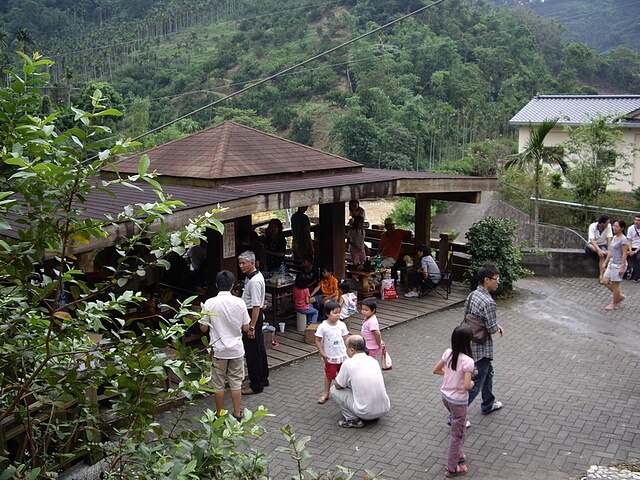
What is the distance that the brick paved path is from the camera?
20.4ft

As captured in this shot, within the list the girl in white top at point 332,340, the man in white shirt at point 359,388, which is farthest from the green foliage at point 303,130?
the man in white shirt at point 359,388

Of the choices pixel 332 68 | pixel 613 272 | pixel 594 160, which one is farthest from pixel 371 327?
pixel 332 68

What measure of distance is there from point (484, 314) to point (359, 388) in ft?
4.60

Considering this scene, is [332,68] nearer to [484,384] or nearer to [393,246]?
[393,246]

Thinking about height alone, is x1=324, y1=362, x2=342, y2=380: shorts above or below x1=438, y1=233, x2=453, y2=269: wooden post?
below

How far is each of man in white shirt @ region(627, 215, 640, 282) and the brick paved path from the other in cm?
233

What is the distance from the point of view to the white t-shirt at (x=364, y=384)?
6.73 metres

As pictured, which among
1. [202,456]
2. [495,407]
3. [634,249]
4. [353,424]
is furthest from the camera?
[634,249]

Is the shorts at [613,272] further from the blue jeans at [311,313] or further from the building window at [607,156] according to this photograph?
the building window at [607,156]

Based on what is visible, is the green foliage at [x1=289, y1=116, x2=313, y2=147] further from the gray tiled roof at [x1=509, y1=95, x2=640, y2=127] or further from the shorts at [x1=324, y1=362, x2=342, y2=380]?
the shorts at [x1=324, y1=362, x2=342, y2=380]

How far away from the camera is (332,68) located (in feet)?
204

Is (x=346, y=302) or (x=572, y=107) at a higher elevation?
(x=572, y=107)

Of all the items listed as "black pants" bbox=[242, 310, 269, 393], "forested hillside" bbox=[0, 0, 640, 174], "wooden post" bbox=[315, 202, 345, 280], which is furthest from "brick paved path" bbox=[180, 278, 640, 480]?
"forested hillside" bbox=[0, 0, 640, 174]

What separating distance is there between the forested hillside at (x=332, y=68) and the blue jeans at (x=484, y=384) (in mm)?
32019
